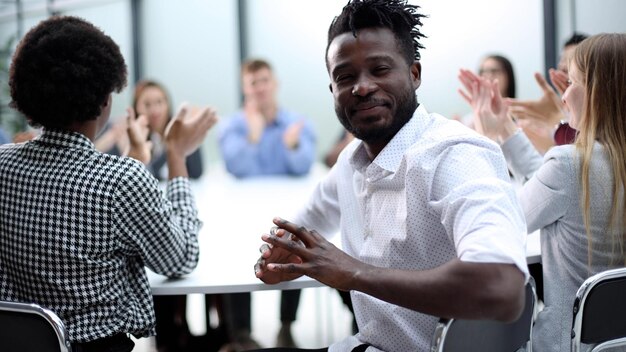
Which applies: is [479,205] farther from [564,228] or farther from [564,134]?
[564,134]

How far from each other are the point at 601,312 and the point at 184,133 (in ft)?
3.71

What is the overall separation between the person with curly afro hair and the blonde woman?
0.86m

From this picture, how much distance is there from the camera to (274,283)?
1758 millimetres

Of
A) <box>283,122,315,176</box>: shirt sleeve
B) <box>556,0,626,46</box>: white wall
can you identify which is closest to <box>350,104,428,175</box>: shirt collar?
<box>556,0,626,46</box>: white wall

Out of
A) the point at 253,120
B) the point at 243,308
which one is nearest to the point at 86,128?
the point at 243,308

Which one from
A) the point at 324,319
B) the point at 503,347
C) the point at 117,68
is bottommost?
the point at 324,319

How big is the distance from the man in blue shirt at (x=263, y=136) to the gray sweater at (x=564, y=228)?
11.2 feet

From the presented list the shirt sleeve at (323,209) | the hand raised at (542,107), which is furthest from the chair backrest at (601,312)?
the hand raised at (542,107)

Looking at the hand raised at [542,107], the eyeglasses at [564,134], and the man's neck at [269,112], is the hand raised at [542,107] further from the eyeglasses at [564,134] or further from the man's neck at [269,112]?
the man's neck at [269,112]

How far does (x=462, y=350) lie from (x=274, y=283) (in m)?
0.52

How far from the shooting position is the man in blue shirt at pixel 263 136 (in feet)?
17.4

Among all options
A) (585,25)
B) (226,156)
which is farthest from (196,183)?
(585,25)

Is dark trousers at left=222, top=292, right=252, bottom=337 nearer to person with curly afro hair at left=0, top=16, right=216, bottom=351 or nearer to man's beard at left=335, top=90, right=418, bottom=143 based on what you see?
person with curly afro hair at left=0, top=16, right=216, bottom=351

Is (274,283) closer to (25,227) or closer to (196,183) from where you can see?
(25,227)
